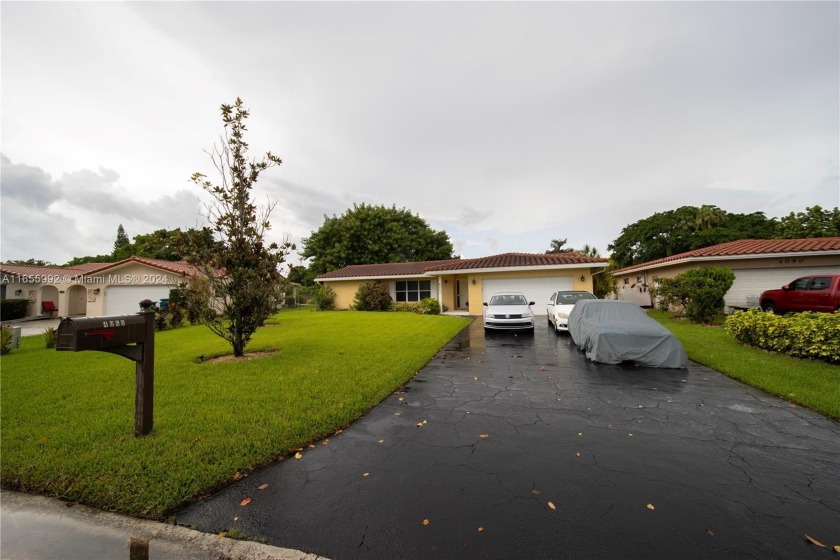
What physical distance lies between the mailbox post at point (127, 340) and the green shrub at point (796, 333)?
37.0ft

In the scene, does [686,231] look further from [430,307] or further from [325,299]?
[325,299]

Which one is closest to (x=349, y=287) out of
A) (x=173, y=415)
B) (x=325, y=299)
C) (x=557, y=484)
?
(x=325, y=299)

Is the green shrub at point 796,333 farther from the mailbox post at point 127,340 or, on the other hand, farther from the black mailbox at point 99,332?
the black mailbox at point 99,332

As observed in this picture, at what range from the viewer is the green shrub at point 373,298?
853 inches

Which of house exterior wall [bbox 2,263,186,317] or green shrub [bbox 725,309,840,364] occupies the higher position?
house exterior wall [bbox 2,263,186,317]

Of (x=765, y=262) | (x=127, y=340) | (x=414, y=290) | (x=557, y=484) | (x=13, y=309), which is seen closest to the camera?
(x=557, y=484)

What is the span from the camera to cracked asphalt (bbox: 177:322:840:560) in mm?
2316

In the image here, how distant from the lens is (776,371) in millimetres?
6137

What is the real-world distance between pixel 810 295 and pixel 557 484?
47.6 feet

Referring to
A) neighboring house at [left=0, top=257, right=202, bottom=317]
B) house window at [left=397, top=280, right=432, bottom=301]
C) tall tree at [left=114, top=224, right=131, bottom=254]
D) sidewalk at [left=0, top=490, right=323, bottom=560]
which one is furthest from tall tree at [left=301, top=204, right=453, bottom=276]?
tall tree at [left=114, top=224, right=131, bottom=254]

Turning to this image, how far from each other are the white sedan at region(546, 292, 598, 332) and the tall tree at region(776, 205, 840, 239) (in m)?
28.0

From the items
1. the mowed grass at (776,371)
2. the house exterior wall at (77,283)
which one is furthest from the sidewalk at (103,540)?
the house exterior wall at (77,283)

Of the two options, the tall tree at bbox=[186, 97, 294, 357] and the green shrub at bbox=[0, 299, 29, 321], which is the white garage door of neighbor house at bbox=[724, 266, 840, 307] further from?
the green shrub at bbox=[0, 299, 29, 321]

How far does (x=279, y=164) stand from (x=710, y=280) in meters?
15.0
